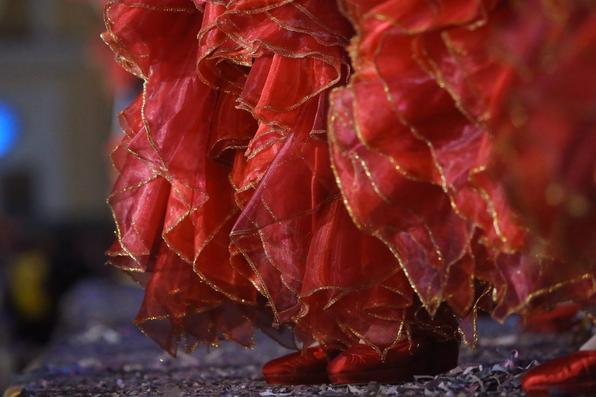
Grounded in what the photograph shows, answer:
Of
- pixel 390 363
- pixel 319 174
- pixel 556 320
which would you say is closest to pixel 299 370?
pixel 390 363

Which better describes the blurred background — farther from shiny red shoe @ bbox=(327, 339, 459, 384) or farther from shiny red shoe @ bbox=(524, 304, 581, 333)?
shiny red shoe @ bbox=(327, 339, 459, 384)

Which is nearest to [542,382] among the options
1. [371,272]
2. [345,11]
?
[371,272]

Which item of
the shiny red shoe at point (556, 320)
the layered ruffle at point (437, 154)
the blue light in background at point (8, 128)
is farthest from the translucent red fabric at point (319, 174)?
the blue light in background at point (8, 128)

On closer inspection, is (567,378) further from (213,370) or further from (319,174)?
(213,370)

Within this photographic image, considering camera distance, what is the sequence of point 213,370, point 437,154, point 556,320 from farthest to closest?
point 556,320 → point 213,370 → point 437,154

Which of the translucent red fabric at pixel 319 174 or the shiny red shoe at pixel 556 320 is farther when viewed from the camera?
the shiny red shoe at pixel 556 320

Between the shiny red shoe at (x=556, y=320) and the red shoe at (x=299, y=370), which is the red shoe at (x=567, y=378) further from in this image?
the shiny red shoe at (x=556, y=320)

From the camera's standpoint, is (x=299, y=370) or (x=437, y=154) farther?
(x=299, y=370)
